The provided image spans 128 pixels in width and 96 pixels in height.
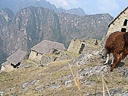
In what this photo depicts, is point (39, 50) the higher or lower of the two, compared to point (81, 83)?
lower

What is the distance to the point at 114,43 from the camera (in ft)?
27.3

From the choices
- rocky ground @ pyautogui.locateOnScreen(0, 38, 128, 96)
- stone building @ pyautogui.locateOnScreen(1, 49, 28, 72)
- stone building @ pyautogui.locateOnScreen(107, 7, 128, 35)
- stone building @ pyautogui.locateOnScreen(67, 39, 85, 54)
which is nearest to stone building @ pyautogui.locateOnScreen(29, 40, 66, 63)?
stone building @ pyautogui.locateOnScreen(1, 49, 28, 72)

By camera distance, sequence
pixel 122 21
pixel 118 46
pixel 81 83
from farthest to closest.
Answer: pixel 122 21 < pixel 81 83 < pixel 118 46

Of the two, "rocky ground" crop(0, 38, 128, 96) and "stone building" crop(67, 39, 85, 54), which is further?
"stone building" crop(67, 39, 85, 54)

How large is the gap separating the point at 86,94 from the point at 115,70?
3907 millimetres

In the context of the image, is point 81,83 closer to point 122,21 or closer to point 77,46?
point 122,21

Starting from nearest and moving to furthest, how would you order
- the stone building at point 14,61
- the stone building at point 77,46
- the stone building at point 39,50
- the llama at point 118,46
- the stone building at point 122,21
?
the llama at point 118,46, the stone building at point 122,21, the stone building at point 77,46, the stone building at point 39,50, the stone building at point 14,61

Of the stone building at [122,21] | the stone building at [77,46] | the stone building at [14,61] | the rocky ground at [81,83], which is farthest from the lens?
the stone building at [14,61]

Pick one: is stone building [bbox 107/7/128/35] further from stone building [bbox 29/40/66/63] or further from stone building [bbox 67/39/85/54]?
stone building [bbox 29/40/66/63]

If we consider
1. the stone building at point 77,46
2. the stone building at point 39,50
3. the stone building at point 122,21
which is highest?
the stone building at point 122,21

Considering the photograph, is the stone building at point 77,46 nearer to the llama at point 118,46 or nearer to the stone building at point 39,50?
the stone building at point 39,50

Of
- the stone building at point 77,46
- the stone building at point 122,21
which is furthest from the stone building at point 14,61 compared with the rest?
the stone building at point 122,21

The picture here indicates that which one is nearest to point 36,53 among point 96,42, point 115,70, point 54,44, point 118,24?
point 54,44

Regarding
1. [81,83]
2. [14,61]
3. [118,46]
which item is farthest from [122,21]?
[14,61]
